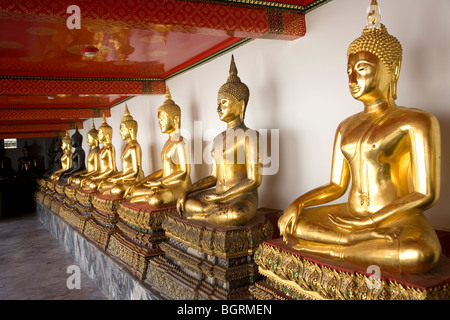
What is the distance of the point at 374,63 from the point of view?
210cm

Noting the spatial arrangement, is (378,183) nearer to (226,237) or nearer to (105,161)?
(226,237)

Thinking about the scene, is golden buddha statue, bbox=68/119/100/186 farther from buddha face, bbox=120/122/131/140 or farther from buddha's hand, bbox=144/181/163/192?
buddha's hand, bbox=144/181/163/192

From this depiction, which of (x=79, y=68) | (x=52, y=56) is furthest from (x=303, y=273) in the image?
(x=79, y=68)

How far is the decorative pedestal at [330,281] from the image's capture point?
1623 millimetres

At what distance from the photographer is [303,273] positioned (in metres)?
2.03

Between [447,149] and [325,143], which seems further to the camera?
[325,143]

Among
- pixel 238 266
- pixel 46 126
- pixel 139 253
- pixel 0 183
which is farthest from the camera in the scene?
pixel 0 183

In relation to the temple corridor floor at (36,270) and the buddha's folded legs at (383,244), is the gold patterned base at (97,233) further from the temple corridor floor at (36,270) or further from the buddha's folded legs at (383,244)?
the buddha's folded legs at (383,244)

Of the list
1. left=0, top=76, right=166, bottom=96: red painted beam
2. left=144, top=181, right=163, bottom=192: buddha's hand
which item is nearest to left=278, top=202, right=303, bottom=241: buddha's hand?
left=144, top=181, right=163, bottom=192: buddha's hand

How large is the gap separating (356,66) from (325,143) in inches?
39.1

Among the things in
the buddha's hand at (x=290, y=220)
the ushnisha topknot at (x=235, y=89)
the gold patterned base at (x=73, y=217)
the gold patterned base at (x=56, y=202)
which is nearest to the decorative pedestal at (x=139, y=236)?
the ushnisha topknot at (x=235, y=89)

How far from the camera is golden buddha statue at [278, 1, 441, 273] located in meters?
1.79

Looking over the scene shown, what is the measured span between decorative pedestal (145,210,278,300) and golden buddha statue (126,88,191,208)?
784 millimetres
